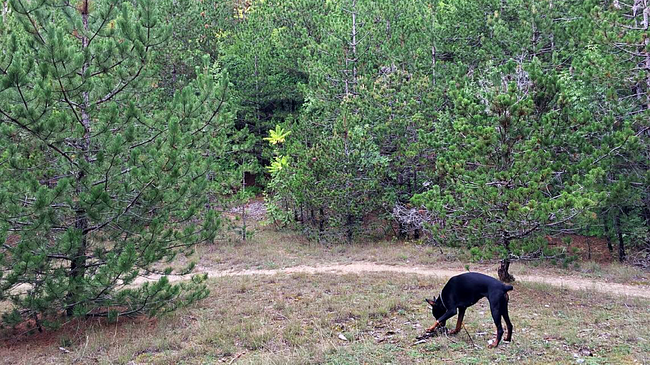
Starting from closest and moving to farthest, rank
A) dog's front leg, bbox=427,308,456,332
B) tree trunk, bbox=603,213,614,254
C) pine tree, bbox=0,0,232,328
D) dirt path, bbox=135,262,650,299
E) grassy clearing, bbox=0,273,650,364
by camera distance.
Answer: grassy clearing, bbox=0,273,650,364, dog's front leg, bbox=427,308,456,332, pine tree, bbox=0,0,232,328, dirt path, bbox=135,262,650,299, tree trunk, bbox=603,213,614,254

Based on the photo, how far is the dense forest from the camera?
24.2 feet

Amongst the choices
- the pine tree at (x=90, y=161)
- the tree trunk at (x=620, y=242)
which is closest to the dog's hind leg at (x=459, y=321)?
the pine tree at (x=90, y=161)

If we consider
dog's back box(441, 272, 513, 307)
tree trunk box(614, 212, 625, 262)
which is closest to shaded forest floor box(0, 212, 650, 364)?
dog's back box(441, 272, 513, 307)

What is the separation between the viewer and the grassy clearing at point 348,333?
6.27 m

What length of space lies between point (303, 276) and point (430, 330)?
589 cm

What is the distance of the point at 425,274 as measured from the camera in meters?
12.6

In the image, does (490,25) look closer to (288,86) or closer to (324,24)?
(324,24)

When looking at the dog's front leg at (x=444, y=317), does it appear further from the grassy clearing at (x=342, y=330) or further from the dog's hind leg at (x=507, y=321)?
the dog's hind leg at (x=507, y=321)

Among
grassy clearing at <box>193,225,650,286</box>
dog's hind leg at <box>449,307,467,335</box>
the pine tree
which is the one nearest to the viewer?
dog's hind leg at <box>449,307,467,335</box>

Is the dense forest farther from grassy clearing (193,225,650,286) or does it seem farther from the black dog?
the black dog

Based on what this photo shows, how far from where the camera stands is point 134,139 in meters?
7.65

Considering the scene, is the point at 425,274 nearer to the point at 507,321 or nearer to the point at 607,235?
the point at 507,321

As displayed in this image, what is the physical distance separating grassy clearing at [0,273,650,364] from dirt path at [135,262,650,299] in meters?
1.21

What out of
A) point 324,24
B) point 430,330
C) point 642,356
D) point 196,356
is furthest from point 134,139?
point 324,24
